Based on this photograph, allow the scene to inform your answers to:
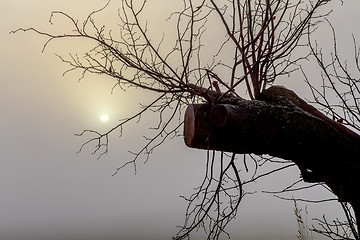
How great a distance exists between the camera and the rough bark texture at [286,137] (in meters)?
1.31

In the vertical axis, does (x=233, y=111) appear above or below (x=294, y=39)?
below

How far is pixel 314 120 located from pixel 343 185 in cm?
26

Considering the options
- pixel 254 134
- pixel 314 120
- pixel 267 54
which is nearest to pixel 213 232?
pixel 254 134

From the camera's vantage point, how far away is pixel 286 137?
133 centimetres

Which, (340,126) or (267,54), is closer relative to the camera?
(340,126)

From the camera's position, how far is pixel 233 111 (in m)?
1.31

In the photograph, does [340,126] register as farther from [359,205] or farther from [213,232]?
[213,232]

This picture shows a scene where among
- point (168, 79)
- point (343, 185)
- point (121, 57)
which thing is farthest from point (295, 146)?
point (121, 57)

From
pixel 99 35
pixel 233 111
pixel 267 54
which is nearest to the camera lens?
pixel 233 111

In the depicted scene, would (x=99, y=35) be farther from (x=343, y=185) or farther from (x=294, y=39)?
(x=343, y=185)

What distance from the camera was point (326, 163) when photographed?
1.34 metres

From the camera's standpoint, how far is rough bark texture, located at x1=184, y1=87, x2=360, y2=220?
1.31m

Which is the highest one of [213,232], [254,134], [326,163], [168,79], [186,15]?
[186,15]

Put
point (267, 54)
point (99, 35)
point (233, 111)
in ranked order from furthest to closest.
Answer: point (99, 35), point (267, 54), point (233, 111)
